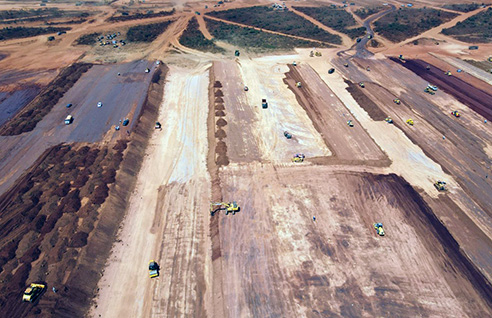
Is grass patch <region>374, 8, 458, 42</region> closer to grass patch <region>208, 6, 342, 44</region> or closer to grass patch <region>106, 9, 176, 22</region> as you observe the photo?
grass patch <region>208, 6, 342, 44</region>

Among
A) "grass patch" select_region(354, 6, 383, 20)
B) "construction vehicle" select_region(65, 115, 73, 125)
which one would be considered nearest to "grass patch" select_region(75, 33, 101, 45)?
"construction vehicle" select_region(65, 115, 73, 125)

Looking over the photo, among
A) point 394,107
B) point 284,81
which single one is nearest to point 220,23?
point 284,81

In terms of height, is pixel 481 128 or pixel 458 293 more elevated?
pixel 481 128

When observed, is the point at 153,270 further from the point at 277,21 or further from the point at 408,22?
the point at 408,22

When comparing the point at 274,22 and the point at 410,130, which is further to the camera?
the point at 274,22

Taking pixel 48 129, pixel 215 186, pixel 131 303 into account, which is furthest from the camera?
pixel 48 129

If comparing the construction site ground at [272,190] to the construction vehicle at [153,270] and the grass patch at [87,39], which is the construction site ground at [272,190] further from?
the grass patch at [87,39]

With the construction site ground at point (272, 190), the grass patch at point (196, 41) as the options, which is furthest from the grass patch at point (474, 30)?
the grass patch at point (196, 41)

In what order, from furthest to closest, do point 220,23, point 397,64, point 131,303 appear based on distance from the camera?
1. point 220,23
2. point 397,64
3. point 131,303

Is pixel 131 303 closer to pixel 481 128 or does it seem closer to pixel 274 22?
pixel 481 128
